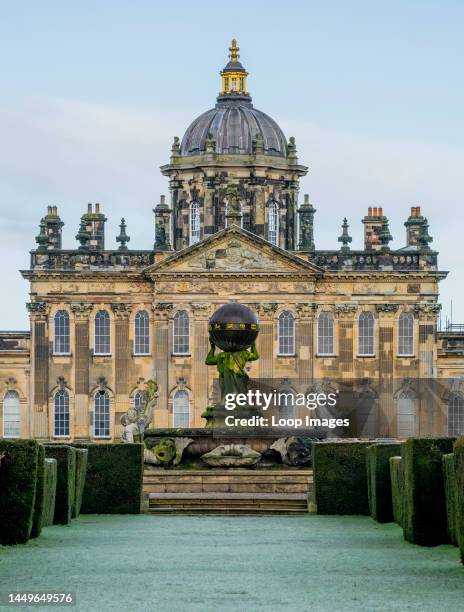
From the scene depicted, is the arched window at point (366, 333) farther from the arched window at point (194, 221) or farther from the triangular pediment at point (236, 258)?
the arched window at point (194, 221)

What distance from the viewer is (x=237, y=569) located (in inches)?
901

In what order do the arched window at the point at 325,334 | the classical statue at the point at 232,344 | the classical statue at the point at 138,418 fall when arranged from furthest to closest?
the arched window at the point at 325,334
the classical statue at the point at 138,418
the classical statue at the point at 232,344

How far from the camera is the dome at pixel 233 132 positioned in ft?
290

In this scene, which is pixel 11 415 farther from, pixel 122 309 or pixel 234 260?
pixel 234 260

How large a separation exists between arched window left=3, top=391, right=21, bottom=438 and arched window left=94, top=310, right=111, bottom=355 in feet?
11.8

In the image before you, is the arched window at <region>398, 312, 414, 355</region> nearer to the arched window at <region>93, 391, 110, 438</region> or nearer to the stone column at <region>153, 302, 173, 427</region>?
the stone column at <region>153, 302, 173, 427</region>

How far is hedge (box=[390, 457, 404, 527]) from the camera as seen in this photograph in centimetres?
2912

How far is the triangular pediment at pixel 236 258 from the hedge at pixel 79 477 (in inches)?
1800

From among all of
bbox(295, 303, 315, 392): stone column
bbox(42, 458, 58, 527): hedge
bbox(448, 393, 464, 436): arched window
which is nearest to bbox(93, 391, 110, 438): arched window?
bbox(295, 303, 315, 392): stone column

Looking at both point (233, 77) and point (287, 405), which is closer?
point (287, 405)

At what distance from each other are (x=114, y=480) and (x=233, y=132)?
5404 centimetres

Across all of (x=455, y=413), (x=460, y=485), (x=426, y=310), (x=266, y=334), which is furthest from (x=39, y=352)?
(x=460, y=485)

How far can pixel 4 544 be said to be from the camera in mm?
26016

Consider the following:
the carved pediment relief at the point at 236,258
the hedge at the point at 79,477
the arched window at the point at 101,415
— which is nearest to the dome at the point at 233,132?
the carved pediment relief at the point at 236,258
